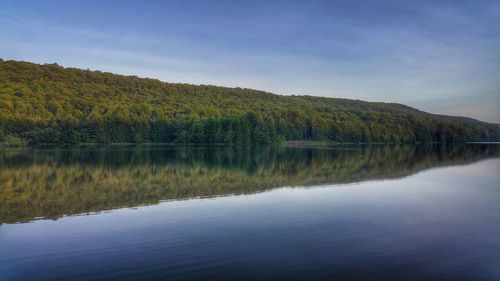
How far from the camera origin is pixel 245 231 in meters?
16.0

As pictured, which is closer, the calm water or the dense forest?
the calm water

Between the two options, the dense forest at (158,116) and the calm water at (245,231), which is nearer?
the calm water at (245,231)

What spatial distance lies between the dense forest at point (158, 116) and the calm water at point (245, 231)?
93.2 meters

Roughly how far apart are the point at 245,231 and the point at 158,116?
123549 millimetres

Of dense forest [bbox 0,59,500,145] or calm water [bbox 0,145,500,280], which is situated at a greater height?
dense forest [bbox 0,59,500,145]

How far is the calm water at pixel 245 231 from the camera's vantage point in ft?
37.7

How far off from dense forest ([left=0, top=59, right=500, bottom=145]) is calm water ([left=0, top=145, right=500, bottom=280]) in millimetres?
93242

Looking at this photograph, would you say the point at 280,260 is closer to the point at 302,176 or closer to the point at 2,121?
the point at 302,176

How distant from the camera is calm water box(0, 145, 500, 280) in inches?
453

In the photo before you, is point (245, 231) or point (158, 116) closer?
point (245, 231)

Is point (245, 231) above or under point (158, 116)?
under

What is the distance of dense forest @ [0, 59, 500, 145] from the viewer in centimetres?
11719

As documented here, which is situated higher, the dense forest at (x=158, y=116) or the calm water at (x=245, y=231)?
the dense forest at (x=158, y=116)

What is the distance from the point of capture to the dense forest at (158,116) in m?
117
